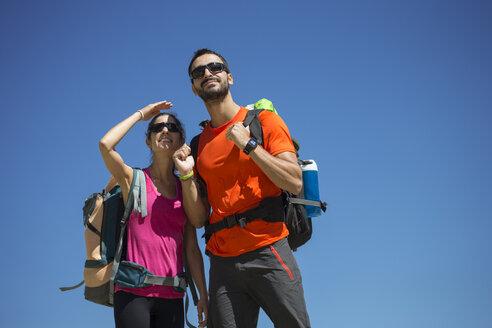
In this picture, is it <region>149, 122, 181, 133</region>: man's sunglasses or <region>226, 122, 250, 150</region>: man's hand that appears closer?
<region>226, 122, 250, 150</region>: man's hand

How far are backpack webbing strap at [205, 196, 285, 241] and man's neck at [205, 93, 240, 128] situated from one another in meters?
1.20

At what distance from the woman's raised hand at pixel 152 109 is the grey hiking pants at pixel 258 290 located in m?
2.19

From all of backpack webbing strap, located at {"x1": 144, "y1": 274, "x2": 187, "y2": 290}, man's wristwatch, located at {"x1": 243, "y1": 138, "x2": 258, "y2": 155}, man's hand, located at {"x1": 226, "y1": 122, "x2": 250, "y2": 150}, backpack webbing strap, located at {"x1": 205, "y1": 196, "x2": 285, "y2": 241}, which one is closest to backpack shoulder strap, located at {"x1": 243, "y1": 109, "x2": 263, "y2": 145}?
man's hand, located at {"x1": 226, "y1": 122, "x2": 250, "y2": 150}

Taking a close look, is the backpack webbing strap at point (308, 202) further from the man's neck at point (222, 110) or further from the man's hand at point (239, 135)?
the man's neck at point (222, 110)

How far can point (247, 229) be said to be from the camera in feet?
16.0

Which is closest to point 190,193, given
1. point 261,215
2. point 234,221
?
point 234,221

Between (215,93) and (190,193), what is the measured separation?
1250 millimetres

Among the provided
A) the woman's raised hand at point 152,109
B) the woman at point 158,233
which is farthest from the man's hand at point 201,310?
the woman's raised hand at point 152,109

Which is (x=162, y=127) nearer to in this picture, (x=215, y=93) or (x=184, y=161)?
(x=184, y=161)

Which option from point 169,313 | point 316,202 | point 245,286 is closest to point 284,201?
point 316,202

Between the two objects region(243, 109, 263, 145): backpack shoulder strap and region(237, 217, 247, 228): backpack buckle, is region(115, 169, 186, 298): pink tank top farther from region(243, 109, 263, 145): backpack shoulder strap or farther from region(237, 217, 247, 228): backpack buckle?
region(243, 109, 263, 145): backpack shoulder strap

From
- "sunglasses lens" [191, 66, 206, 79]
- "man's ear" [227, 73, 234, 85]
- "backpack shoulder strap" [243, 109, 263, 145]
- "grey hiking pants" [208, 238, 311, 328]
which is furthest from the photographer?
"man's ear" [227, 73, 234, 85]

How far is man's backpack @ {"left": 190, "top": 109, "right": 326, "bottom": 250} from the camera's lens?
16.0ft

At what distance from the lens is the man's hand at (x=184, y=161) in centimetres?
525
